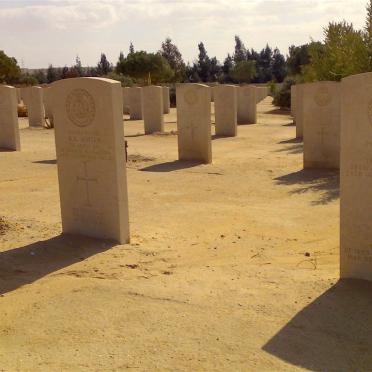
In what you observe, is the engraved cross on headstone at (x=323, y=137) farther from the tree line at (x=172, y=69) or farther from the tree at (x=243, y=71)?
the tree at (x=243, y=71)

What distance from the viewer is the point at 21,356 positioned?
3.69 metres

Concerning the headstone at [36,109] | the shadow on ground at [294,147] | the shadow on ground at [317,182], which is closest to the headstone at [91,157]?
the shadow on ground at [317,182]

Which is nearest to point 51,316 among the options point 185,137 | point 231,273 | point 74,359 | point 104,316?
point 104,316

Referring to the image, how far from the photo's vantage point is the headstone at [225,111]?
18.0 m

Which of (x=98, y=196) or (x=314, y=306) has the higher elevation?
(x=98, y=196)

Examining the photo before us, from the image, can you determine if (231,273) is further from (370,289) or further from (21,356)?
(21,356)

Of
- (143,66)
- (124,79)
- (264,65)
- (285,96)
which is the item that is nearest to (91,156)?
(285,96)

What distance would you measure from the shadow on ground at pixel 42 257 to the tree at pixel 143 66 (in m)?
34.4

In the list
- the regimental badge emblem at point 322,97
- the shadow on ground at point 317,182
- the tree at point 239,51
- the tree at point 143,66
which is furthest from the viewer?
the tree at point 239,51

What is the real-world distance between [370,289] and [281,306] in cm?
84

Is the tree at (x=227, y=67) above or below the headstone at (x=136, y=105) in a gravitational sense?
above

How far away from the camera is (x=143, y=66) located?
131ft

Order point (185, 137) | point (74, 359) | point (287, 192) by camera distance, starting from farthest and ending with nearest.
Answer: point (185, 137)
point (287, 192)
point (74, 359)

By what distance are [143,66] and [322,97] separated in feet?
97.3
